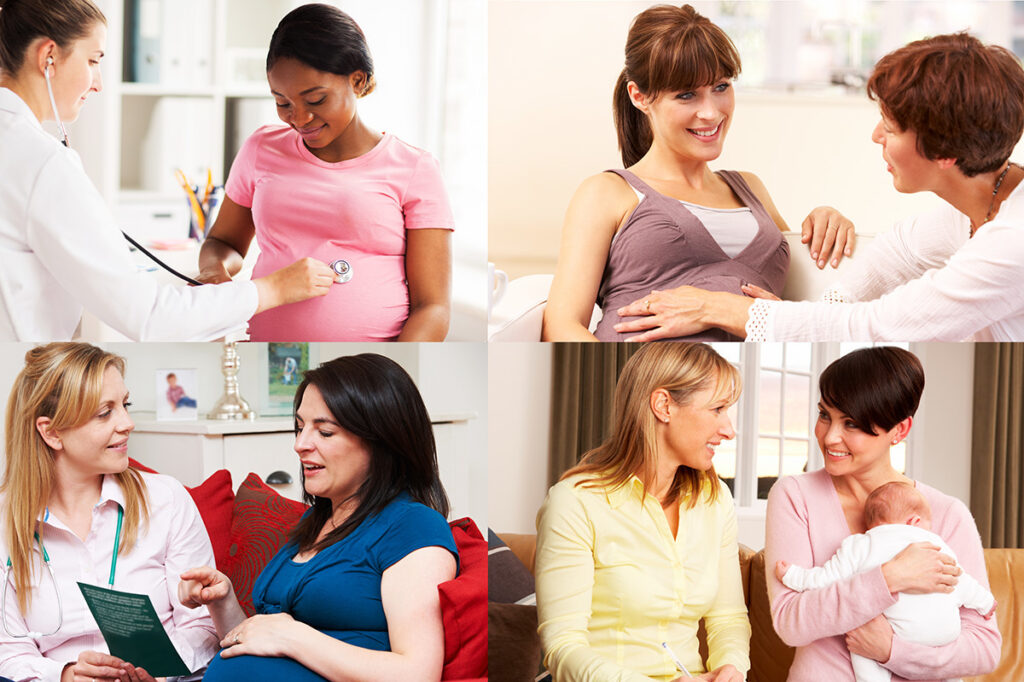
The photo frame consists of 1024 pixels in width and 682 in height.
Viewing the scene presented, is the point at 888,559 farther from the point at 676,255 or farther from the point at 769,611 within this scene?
the point at 676,255

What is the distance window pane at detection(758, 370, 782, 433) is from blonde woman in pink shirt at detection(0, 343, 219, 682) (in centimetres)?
128

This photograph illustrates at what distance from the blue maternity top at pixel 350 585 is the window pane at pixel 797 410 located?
758mm

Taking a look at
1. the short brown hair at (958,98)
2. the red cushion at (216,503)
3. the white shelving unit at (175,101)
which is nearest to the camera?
the short brown hair at (958,98)

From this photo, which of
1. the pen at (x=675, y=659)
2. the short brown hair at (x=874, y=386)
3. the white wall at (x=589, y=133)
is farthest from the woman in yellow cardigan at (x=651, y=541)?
the white wall at (x=589, y=133)

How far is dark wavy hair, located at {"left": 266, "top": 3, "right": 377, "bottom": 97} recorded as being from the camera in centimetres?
198

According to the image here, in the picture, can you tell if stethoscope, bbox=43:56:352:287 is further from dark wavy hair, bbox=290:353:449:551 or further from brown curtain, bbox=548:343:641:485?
brown curtain, bbox=548:343:641:485

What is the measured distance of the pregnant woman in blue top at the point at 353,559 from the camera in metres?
1.96

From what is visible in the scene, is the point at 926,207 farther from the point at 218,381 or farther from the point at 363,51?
the point at 218,381

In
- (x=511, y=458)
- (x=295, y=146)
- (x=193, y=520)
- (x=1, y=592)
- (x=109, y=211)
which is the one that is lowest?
(x=1, y=592)

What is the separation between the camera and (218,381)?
2.10 m

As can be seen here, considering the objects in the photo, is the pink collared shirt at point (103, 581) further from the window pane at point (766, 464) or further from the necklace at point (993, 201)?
the necklace at point (993, 201)

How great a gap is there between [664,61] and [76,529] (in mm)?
1594

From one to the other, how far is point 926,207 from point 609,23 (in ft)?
2.48

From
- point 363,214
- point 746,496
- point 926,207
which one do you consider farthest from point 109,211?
point 926,207
